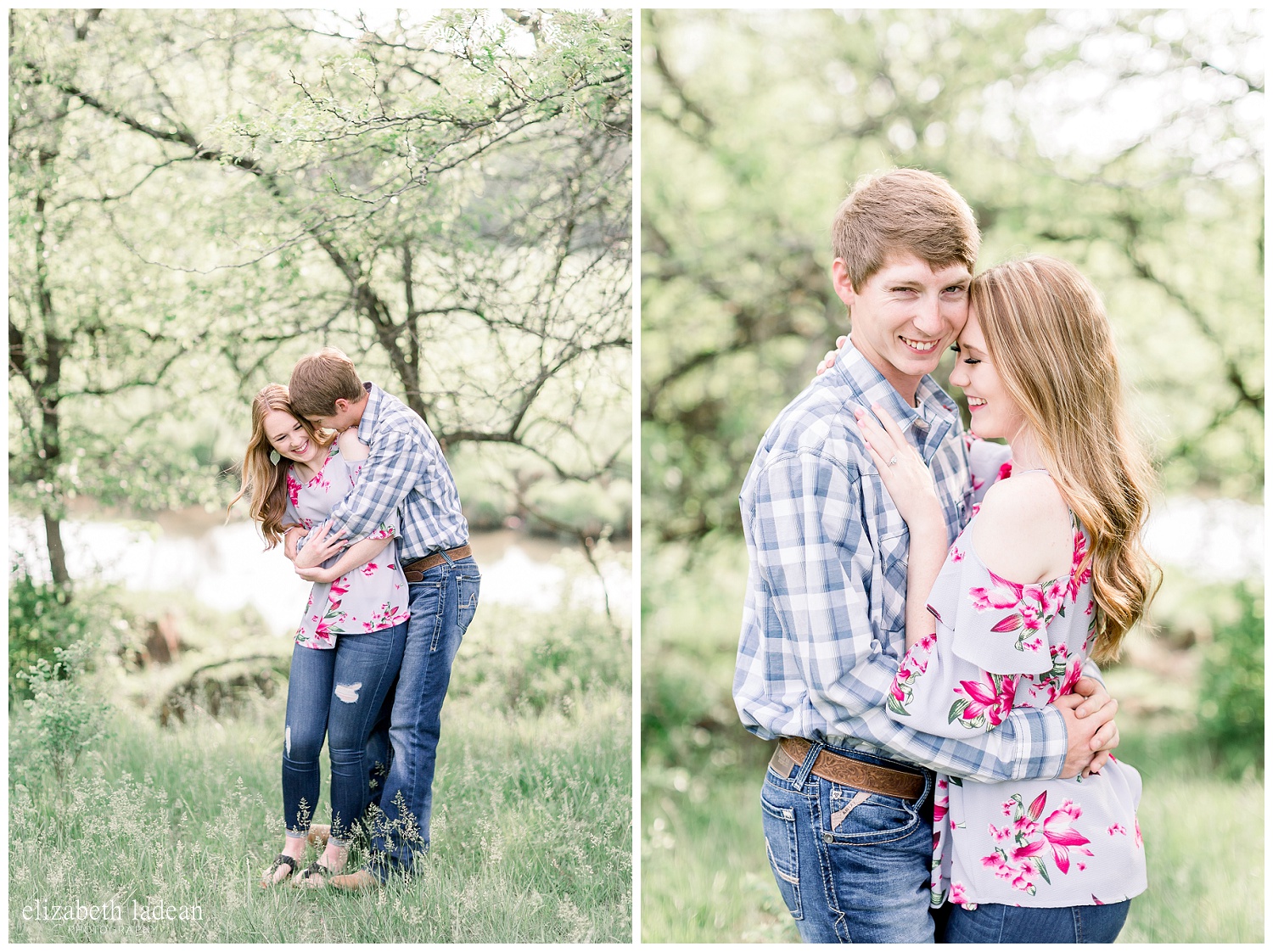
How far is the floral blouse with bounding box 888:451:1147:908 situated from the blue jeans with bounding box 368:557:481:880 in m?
1.54

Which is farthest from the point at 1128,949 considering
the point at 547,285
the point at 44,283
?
the point at 44,283

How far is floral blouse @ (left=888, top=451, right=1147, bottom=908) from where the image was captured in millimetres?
1781

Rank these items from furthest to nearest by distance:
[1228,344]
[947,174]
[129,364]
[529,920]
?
[1228,344], [947,174], [129,364], [529,920]

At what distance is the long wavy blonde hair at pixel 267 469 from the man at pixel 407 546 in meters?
0.05

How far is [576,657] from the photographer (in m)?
3.58

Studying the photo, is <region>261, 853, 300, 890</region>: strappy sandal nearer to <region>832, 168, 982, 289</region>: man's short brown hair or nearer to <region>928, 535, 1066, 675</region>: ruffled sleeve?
<region>928, 535, 1066, 675</region>: ruffled sleeve

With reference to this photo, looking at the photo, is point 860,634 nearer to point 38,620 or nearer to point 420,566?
point 420,566

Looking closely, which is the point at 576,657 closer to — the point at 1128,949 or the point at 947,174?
the point at 1128,949

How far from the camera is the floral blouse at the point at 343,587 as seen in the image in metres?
2.73

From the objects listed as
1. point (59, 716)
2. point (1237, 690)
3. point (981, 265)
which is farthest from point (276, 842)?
point (1237, 690)

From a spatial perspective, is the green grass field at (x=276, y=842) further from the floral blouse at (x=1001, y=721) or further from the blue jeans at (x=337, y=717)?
the floral blouse at (x=1001, y=721)

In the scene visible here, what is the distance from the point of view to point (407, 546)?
280 cm

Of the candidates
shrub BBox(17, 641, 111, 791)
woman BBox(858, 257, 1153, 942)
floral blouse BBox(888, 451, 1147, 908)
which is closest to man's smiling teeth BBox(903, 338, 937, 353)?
woman BBox(858, 257, 1153, 942)

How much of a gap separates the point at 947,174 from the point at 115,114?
3760 mm
